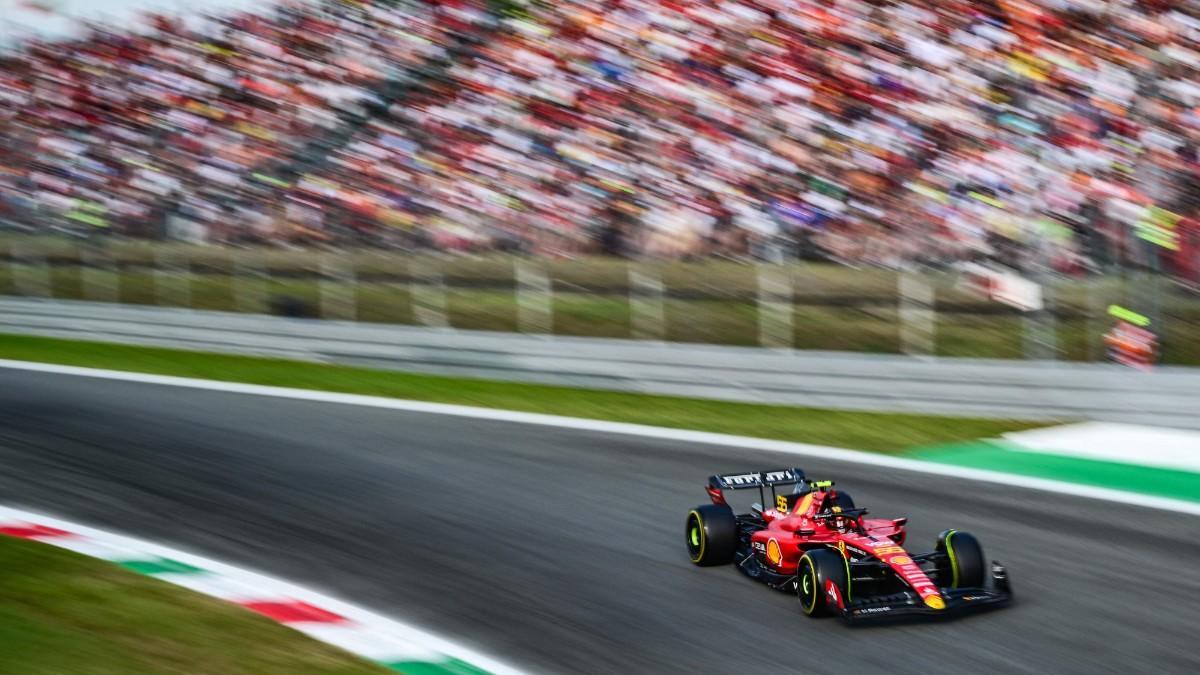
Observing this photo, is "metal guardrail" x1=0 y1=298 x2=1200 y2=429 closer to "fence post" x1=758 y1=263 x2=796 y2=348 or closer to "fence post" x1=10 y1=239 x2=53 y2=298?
"fence post" x1=758 y1=263 x2=796 y2=348

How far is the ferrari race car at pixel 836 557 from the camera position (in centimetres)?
530

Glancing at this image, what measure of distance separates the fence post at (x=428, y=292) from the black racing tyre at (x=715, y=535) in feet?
20.1

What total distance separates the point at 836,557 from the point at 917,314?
4.71 meters

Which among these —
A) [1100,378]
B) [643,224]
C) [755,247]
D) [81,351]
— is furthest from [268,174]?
[1100,378]

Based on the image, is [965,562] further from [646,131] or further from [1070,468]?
[646,131]

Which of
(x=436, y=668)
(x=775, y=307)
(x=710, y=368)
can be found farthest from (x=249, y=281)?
(x=436, y=668)

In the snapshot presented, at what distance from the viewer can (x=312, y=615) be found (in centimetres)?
558

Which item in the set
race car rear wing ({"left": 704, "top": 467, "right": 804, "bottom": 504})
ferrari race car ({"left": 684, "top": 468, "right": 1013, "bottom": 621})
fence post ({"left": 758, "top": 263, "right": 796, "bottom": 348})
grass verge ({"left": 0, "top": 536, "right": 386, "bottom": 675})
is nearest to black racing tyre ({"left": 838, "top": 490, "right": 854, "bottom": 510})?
ferrari race car ({"left": 684, "top": 468, "right": 1013, "bottom": 621})

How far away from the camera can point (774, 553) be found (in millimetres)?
5902

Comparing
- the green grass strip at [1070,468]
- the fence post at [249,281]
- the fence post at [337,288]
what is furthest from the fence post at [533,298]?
the green grass strip at [1070,468]

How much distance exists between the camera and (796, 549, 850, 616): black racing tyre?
529 cm

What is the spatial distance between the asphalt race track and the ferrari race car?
0.33 ft

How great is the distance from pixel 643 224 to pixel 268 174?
A: 5466 millimetres

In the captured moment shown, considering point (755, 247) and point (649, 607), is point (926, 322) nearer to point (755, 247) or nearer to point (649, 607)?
point (755, 247)
